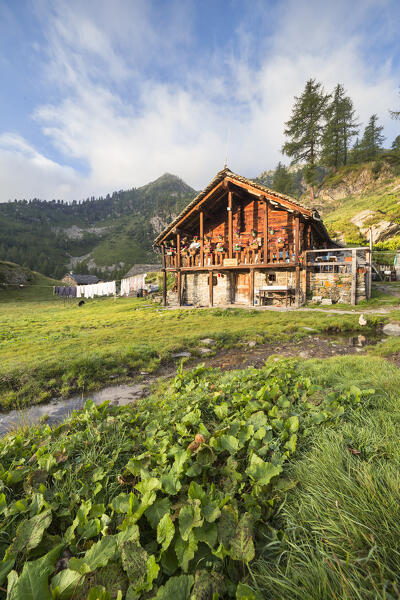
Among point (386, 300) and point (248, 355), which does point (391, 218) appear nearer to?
point (386, 300)

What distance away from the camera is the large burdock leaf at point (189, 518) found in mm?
1299

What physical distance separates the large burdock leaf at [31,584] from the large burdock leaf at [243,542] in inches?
33.8

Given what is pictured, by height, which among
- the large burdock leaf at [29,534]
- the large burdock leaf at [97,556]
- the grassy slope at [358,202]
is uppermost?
the grassy slope at [358,202]

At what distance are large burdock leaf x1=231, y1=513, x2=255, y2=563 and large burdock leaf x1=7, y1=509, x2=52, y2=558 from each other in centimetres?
110

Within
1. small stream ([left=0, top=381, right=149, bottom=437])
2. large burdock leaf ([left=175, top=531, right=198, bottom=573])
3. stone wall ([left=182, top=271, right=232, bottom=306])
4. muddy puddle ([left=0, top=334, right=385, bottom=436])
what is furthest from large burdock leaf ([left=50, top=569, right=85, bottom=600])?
stone wall ([left=182, top=271, right=232, bottom=306])

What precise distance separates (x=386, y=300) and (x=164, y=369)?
45.1 ft

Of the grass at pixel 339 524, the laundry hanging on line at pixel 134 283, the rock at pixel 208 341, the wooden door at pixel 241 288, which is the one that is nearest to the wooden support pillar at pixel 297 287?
the wooden door at pixel 241 288

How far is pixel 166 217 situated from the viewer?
167 m

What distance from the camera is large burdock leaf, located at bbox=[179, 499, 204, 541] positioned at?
4.26ft

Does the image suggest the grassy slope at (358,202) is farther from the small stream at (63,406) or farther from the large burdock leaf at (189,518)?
the large burdock leaf at (189,518)

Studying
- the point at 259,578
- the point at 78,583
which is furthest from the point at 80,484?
the point at 259,578

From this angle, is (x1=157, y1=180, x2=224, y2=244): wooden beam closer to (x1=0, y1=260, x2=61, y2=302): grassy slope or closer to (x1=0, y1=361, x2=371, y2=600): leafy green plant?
(x1=0, y1=361, x2=371, y2=600): leafy green plant

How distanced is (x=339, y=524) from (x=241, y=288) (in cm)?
1726

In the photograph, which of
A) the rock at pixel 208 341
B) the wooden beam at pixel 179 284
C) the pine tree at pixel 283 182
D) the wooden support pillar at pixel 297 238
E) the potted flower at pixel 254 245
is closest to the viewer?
the rock at pixel 208 341
